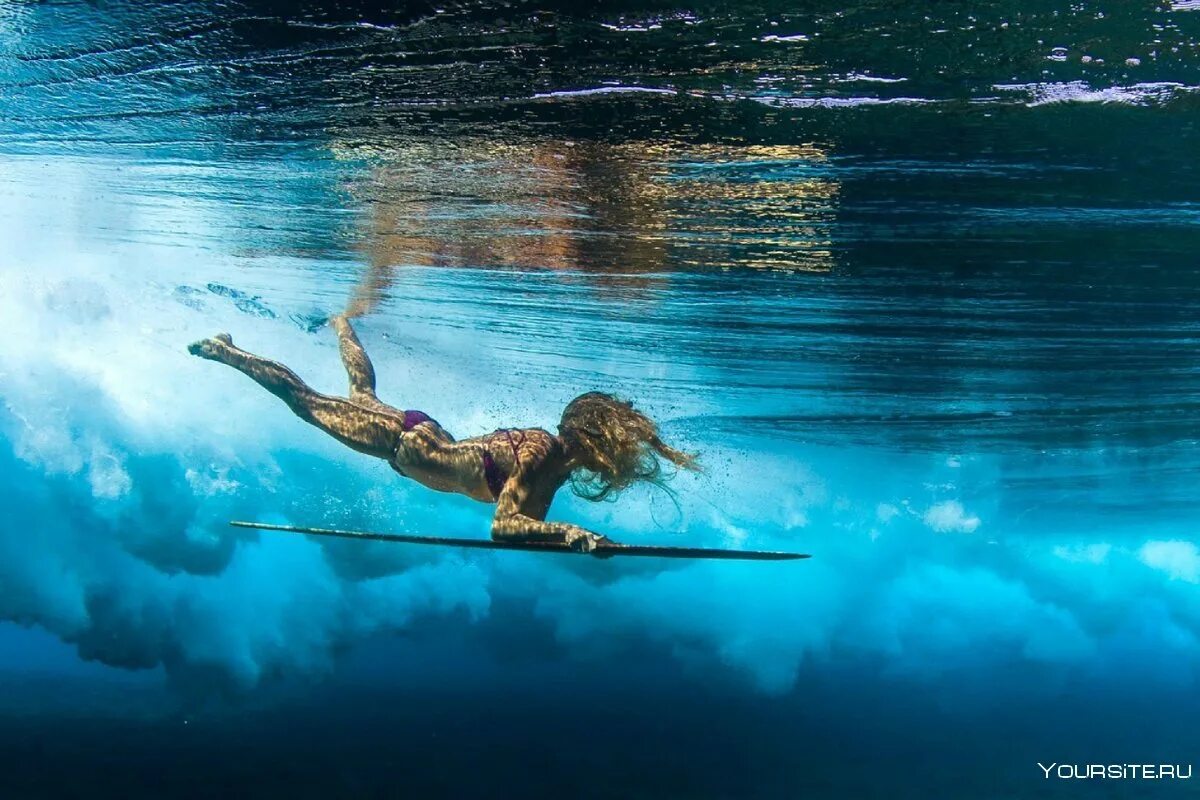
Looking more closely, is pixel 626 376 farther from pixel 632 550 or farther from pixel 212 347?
pixel 632 550

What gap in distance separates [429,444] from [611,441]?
1.56 m

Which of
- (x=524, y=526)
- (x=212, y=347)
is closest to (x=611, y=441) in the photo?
(x=524, y=526)

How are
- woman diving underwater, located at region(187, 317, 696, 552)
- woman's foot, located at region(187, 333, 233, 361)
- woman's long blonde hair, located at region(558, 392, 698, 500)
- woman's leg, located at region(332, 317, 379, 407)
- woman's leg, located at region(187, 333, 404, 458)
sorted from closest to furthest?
1. woman diving underwater, located at region(187, 317, 696, 552)
2. woman's long blonde hair, located at region(558, 392, 698, 500)
3. woman's leg, located at region(187, 333, 404, 458)
4. woman's foot, located at region(187, 333, 233, 361)
5. woman's leg, located at region(332, 317, 379, 407)

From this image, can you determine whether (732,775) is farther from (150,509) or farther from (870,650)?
(150,509)

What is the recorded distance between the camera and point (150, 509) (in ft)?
70.2

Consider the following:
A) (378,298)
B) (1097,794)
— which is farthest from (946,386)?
(1097,794)

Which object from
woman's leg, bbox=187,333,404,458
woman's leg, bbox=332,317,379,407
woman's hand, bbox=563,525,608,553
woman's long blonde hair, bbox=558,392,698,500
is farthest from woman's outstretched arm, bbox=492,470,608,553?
woman's leg, bbox=332,317,379,407

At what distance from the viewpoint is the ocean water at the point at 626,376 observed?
15.0 feet

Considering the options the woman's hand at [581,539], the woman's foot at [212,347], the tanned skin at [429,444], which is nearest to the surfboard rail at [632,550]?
the woman's hand at [581,539]

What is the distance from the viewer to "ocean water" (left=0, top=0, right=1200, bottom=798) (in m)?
4.56

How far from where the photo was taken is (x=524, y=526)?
4.65m

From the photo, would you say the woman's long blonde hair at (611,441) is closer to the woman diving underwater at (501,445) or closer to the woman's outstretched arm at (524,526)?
the woman diving underwater at (501,445)

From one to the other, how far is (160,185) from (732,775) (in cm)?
1562

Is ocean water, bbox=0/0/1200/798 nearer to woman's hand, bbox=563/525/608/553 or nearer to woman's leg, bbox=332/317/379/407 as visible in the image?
woman's leg, bbox=332/317/379/407
